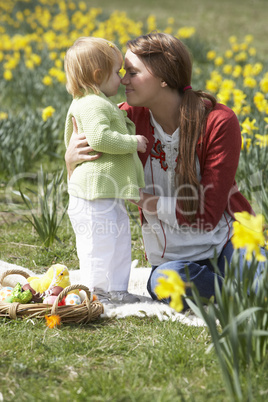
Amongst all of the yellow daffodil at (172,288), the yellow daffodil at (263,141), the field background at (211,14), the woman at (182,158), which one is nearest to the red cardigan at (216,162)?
the woman at (182,158)

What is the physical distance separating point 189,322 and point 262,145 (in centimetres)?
189

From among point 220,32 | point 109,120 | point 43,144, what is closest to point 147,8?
point 220,32

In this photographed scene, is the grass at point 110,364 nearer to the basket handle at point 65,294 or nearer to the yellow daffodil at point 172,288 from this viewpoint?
the basket handle at point 65,294

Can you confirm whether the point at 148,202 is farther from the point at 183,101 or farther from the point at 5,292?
the point at 5,292

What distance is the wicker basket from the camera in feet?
7.28

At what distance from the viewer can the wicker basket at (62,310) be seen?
87.4 inches

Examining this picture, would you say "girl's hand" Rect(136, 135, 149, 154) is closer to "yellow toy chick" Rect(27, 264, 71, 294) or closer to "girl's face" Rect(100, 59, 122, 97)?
"girl's face" Rect(100, 59, 122, 97)

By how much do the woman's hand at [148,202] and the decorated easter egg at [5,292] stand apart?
74 centimetres

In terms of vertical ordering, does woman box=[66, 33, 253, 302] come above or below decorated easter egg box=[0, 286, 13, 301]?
above

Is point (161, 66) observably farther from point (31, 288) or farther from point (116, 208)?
point (31, 288)

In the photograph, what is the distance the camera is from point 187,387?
166cm

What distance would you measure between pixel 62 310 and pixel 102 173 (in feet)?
2.11

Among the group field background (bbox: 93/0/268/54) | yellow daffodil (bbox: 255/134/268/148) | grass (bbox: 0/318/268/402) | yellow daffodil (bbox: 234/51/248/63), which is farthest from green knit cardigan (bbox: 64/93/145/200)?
field background (bbox: 93/0/268/54)

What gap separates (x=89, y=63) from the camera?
90.7 inches
